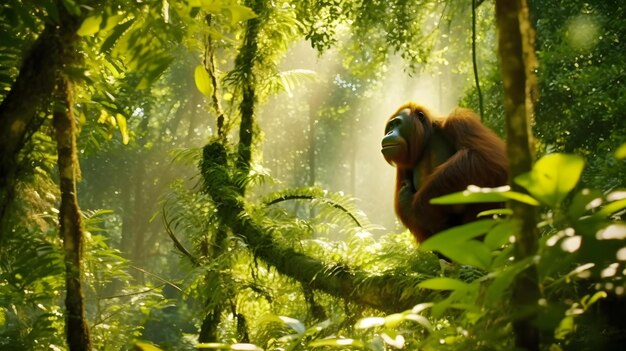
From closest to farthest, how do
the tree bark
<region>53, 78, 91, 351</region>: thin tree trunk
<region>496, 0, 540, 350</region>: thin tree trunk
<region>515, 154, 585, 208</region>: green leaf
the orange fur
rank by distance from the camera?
<region>515, 154, 585, 208</region>: green leaf < <region>496, 0, 540, 350</region>: thin tree trunk < <region>53, 78, 91, 351</region>: thin tree trunk < the tree bark < the orange fur

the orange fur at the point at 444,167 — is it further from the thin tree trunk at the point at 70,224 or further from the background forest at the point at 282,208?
the thin tree trunk at the point at 70,224

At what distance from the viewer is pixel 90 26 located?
1372mm

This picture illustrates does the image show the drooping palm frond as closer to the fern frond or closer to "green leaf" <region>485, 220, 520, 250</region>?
the fern frond

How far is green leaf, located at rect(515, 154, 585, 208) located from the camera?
25.4 inches

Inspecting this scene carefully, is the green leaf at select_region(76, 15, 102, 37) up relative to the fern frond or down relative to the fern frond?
down

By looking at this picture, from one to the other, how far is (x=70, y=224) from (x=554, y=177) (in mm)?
1642

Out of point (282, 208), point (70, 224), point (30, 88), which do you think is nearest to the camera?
point (30, 88)

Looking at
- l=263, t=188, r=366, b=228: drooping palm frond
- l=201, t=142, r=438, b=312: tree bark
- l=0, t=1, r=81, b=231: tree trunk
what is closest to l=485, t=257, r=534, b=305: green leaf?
l=0, t=1, r=81, b=231: tree trunk

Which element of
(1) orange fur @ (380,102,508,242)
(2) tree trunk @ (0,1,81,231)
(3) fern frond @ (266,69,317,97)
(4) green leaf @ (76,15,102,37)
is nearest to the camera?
(4) green leaf @ (76,15,102,37)

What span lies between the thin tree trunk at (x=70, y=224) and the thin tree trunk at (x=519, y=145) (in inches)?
53.8

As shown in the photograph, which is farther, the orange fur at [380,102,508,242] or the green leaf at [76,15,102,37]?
the orange fur at [380,102,508,242]

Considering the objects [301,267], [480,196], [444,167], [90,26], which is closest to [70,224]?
[90,26]

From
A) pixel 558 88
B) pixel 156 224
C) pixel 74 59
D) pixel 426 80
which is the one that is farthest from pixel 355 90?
pixel 74 59

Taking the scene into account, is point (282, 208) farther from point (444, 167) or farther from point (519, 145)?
point (519, 145)
